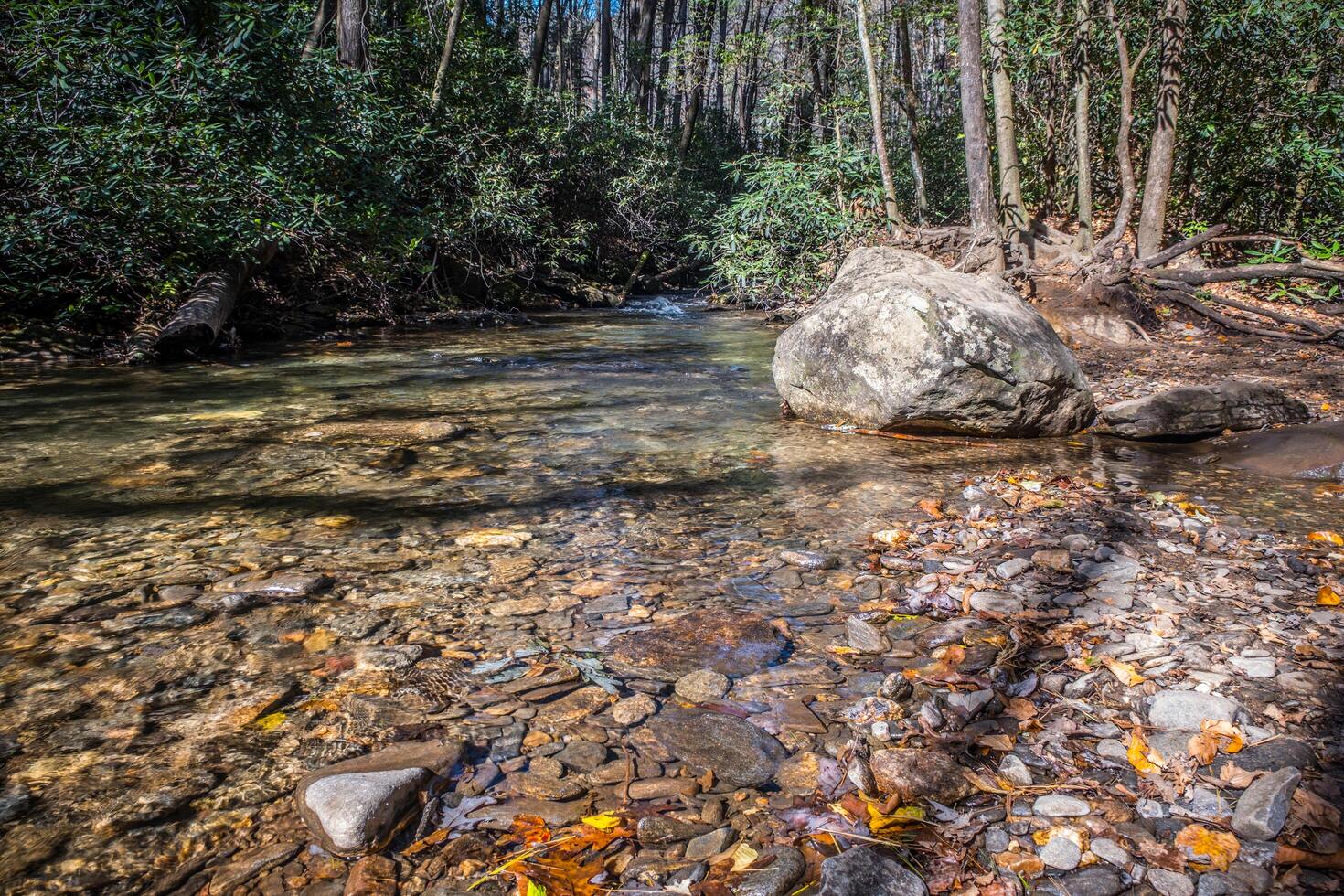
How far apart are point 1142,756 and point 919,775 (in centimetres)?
59

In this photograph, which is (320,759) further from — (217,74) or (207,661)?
(217,74)

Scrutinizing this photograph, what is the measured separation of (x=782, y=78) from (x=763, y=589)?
14466 millimetres

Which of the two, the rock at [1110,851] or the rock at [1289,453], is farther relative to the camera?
the rock at [1289,453]

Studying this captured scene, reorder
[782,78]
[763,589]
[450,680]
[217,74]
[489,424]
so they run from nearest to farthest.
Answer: [450,680], [763,589], [489,424], [217,74], [782,78]

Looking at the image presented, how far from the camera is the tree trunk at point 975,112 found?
360 inches

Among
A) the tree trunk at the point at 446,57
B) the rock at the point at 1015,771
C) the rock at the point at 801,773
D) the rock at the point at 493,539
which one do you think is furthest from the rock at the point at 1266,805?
the tree trunk at the point at 446,57

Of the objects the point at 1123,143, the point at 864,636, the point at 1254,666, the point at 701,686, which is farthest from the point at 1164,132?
the point at 701,686

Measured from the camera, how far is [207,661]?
240cm

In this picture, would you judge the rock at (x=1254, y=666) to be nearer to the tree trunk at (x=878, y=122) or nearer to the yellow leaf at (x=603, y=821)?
the yellow leaf at (x=603, y=821)

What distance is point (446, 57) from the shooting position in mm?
12969

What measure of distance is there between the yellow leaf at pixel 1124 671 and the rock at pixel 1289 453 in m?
2.72

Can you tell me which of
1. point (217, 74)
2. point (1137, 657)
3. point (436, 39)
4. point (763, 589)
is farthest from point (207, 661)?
point (436, 39)

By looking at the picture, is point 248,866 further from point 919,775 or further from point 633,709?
point 919,775

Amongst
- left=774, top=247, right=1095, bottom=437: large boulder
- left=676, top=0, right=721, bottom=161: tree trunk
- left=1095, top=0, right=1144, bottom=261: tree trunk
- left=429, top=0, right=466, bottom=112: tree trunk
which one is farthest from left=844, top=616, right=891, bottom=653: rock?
left=676, top=0, right=721, bottom=161: tree trunk
